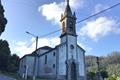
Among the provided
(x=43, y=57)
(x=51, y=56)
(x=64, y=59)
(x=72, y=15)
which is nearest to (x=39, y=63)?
(x=43, y=57)

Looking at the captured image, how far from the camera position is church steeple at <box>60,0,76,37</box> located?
176 ft

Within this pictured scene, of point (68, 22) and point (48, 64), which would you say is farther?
point (48, 64)

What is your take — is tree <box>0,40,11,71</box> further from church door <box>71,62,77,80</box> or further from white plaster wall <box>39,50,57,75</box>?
church door <box>71,62,77,80</box>

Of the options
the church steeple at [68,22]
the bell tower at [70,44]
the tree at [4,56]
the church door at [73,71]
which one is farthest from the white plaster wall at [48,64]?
the tree at [4,56]

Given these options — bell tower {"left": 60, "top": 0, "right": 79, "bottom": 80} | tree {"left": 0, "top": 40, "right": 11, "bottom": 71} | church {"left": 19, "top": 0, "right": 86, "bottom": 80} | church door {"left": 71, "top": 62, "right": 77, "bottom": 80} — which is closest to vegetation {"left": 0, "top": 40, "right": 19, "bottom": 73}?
tree {"left": 0, "top": 40, "right": 11, "bottom": 71}

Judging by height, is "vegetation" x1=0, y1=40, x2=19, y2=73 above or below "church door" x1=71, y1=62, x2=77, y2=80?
above

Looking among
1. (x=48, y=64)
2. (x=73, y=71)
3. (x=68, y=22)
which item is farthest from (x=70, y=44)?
(x=48, y=64)

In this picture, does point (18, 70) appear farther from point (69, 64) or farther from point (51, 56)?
point (69, 64)

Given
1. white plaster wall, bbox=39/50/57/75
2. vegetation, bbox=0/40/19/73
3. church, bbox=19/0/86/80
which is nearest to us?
church, bbox=19/0/86/80

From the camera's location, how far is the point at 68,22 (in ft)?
178

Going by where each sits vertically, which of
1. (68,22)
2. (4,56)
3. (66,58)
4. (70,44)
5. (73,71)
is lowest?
(73,71)

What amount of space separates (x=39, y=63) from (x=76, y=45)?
461 inches

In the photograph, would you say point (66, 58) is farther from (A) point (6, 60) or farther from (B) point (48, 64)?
(A) point (6, 60)

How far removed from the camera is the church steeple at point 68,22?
176 feet
